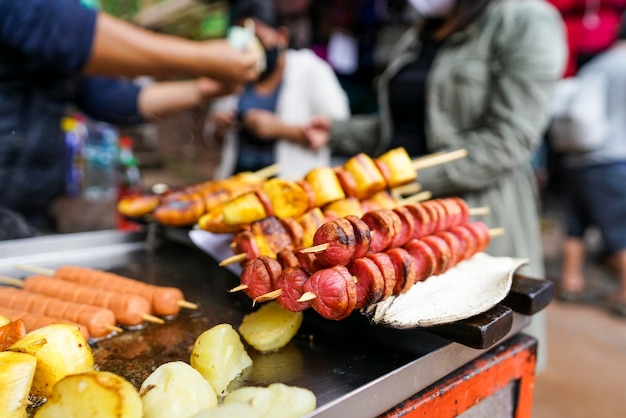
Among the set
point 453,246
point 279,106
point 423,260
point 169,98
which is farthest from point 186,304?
point 279,106

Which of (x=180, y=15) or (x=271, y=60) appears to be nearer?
(x=271, y=60)

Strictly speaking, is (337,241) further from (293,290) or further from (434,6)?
(434,6)

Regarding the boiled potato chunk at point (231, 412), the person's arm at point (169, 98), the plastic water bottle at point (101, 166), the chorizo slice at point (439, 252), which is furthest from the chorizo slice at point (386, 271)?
the plastic water bottle at point (101, 166)

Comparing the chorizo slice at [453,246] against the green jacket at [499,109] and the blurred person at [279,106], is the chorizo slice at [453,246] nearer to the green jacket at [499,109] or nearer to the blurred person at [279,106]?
the green jacket at [499,109]

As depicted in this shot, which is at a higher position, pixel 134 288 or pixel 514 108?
pixel 514 108

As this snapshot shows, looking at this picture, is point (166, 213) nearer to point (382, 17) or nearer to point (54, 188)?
point (54, 188)

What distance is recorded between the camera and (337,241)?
4.49 feet

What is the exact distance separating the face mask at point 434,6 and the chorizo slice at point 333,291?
2.23 meters

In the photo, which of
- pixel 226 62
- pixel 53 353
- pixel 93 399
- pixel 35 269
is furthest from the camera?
pixel 226 62

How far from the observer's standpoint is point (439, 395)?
4.59 feet

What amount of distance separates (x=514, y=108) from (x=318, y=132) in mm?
1495

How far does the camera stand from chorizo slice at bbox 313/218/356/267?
4.50 feet

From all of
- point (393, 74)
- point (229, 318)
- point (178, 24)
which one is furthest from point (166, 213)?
point (178, 24)

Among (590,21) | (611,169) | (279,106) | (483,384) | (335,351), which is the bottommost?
(611,169)
